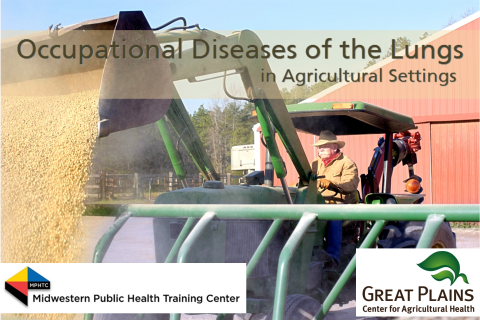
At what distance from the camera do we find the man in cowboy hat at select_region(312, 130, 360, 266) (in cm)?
413

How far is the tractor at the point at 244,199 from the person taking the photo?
8.36 feet

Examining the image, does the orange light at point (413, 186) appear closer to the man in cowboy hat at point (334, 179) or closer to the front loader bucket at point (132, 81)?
the man in cowboy hat at point (334, 179)

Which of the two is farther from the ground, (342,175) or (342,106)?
(342,106)

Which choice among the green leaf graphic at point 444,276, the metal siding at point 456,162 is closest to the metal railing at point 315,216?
the green leaf graphic at point 444,276

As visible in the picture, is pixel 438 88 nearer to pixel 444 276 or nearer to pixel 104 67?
pixel 444 276

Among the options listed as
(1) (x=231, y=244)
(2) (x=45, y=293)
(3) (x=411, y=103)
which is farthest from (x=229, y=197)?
(3) (x=411, y=103)

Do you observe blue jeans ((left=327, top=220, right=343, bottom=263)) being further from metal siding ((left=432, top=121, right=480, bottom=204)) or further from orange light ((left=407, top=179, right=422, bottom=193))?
metal siding ((left=432, top=121, right=480, bottom=204))

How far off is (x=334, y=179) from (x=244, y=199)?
3.99 ft

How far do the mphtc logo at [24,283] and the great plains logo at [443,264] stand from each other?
6.52ft

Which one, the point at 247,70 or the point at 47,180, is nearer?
the point at 47,180

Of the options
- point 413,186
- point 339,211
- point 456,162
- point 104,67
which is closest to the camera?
point 339,211

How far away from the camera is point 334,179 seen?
454cm

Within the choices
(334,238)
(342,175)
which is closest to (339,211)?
(334,238)

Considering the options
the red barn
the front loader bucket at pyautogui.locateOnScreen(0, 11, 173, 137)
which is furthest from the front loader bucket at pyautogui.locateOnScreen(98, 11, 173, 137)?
the red barn
